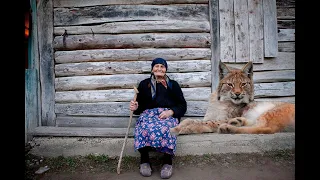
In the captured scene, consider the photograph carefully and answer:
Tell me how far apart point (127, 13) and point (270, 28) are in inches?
93.9

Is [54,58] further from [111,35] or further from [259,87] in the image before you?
[259,87]

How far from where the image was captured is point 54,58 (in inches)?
169

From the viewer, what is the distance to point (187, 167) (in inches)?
131

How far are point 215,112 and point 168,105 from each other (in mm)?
916

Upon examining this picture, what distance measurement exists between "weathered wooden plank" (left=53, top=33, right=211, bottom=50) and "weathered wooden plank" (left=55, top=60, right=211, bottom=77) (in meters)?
0.29

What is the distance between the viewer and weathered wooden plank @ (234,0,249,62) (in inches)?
162

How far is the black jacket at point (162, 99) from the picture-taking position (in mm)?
3473

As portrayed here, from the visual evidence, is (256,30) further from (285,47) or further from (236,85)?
(236,85)

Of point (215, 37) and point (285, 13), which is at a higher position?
point (285, 13)

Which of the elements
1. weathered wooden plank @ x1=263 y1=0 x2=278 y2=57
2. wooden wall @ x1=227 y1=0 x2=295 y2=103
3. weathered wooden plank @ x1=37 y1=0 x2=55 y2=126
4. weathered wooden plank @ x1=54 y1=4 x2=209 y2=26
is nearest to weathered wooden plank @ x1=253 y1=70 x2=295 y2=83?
wooden wall @ x1=227 y1=0 x2=295 y2=103

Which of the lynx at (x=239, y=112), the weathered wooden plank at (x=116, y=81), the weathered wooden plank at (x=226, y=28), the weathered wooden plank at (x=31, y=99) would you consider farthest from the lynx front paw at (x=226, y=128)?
the weathered wooden plank at (x=31, y=99)

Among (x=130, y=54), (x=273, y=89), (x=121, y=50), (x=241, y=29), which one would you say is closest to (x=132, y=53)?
(x=130, y=54)

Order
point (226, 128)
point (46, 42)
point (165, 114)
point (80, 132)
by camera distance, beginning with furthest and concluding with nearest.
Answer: point (46, 42)
point (80, 132)
point (226, 128)
point (165, 114)

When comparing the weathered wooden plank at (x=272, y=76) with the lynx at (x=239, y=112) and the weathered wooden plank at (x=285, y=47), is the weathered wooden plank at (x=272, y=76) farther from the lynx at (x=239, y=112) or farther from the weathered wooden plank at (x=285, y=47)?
the weathered wooden plank at (x=285, y=47)
